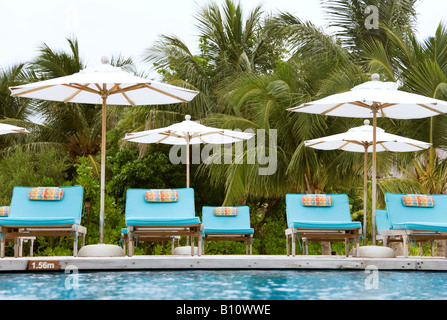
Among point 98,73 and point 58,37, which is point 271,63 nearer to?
point 58,37

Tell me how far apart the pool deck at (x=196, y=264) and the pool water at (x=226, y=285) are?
102mm

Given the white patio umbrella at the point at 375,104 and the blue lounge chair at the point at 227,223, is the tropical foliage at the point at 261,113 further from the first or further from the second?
the white patio umbrella at the point at 375,104

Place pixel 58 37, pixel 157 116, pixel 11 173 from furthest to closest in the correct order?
pixel 58 37 < pixel 157 116 < pixel 11 173

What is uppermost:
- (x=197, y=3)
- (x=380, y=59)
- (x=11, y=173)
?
(x=197, y=3)

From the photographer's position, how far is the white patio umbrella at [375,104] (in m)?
7.64

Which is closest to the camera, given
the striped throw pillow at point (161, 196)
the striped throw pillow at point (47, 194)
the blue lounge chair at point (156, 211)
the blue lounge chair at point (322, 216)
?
the blue lounge chair at point (156, 211)

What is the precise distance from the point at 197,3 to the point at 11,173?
7.63 metres

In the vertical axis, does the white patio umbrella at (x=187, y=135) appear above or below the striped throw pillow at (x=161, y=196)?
above

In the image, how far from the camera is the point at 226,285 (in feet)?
18.1

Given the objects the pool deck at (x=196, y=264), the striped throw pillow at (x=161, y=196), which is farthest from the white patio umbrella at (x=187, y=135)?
the pool deck at (x=196, y=264)

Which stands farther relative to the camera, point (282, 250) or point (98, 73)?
point (282, 250)

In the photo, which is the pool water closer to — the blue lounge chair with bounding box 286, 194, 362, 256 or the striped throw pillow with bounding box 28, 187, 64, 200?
the blue lounge chair with bounding box 286, 194, 362, 256
